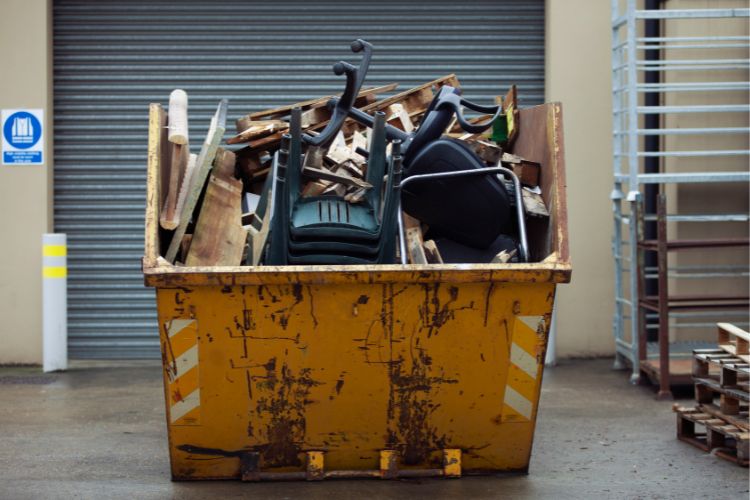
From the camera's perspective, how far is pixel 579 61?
1177 cm

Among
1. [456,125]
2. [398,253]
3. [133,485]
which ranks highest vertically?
[456,125]

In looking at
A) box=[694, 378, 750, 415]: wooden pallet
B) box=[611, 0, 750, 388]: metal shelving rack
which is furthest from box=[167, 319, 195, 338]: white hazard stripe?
box=[611, 0, 750, 388]: metal shelving rack

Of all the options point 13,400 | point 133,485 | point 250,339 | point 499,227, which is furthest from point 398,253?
point 13,400

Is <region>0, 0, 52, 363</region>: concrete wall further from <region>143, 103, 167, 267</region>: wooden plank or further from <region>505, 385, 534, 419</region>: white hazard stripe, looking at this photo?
<region>505, 385, 534, 419</region>: white hazard stripe

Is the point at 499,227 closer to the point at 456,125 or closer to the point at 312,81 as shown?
the point at 456,125

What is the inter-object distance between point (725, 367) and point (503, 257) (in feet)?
5.74

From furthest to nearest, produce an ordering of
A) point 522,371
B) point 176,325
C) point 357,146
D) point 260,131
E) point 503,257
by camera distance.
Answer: point 260,131
point 357,146
point 503,257
point 522,371
point 176,325

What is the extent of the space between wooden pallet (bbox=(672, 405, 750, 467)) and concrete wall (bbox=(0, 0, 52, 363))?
20.9 feet

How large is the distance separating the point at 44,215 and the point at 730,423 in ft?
22.7

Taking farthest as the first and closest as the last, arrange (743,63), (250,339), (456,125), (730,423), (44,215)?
(44,215)
(743,63)
(456,125)
(730,423)
(250,339)

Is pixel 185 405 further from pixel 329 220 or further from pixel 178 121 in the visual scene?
pixel 178 121

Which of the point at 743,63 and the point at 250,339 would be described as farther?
the point at 743,63

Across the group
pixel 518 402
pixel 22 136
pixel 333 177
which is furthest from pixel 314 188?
pixel 22 136

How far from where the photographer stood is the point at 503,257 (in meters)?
6.89
